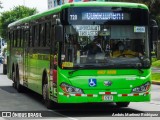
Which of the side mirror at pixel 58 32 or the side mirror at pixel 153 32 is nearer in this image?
the side mirror at pixel 58 32

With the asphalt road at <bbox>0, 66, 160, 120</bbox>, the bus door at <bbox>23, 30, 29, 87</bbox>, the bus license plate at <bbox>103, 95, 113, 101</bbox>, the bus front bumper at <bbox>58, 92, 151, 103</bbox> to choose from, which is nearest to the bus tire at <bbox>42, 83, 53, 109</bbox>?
the asphalt road at <bbox>0, 66, 160, 120</bbox>

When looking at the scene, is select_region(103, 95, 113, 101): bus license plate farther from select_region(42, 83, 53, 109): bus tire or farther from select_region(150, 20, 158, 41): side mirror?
select_region(42, 83, 53, 109): bus tire

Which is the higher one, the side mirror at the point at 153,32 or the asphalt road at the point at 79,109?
the side mirror at the point at 153,32

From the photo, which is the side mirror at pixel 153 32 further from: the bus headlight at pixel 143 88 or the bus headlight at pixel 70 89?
the bus headlight at pixel 70 89

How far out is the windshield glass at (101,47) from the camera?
13.2 meters

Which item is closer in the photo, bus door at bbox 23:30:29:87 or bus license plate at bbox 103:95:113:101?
bus license plate at bbox 103:95:113:101

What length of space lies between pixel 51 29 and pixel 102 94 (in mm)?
2562

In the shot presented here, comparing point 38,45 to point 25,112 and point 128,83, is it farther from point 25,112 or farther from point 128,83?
point 128,83

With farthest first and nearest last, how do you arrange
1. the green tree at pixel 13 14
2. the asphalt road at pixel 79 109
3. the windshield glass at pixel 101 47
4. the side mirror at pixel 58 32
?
the green tree at pixel 13 14, the asphalt road at pixel 79 109, the windshield glass at pixel 101 47, the side mirror at pixel 58 32

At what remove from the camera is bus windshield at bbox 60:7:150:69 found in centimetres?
1323

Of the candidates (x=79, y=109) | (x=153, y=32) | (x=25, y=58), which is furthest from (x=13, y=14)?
(x=153, y=32)

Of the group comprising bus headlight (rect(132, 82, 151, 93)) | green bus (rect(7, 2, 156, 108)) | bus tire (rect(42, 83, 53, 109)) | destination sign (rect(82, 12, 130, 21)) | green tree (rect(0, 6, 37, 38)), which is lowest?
bus tire (rect(42, 83, 53, 109))

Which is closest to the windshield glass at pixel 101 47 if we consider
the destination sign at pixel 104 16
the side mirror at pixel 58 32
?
the destination sign at pixel 104 16

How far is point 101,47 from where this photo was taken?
13320mm
